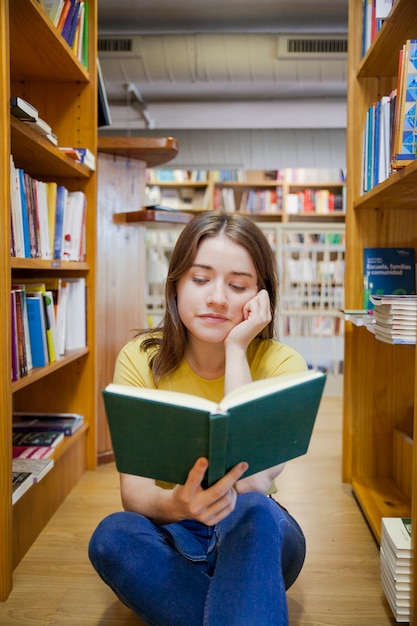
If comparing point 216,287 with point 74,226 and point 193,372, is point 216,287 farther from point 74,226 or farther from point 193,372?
point 74,226

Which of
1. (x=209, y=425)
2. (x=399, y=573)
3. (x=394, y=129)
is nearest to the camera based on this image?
(x=209, y=425)

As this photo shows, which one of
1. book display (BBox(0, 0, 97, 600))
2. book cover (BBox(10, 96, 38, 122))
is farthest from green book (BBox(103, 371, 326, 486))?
book cover (BBox(10, 96, 38, 122))

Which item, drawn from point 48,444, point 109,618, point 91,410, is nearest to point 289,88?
point 91,410

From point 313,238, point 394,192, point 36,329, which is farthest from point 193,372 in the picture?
point 313,238

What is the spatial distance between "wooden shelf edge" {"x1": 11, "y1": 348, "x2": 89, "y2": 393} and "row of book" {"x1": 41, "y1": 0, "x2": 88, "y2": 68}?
111 cm

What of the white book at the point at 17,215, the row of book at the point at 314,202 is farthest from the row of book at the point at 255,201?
the white book at the point at 17,215

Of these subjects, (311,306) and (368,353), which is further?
(311,306)

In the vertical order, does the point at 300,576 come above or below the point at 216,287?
below

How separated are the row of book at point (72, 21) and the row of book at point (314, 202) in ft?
14.2

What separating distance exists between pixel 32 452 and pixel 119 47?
3.36 m

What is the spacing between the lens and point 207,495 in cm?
89

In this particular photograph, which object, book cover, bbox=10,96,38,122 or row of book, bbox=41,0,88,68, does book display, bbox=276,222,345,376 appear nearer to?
row of book, bbox=41,0,88,68

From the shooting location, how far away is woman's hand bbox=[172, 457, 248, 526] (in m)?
0.86

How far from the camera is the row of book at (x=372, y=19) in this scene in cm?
163
